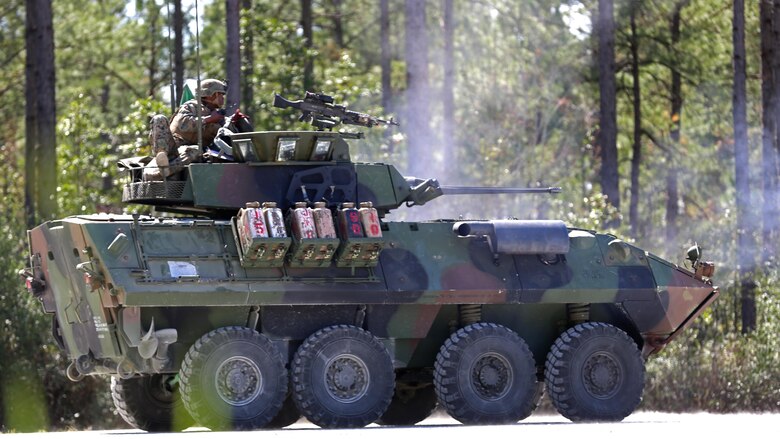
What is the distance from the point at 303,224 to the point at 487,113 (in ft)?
89.2

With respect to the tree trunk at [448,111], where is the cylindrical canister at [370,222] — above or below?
below

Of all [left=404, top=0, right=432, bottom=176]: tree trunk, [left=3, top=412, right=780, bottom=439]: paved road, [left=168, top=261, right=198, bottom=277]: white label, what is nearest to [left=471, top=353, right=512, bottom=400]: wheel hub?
[left=3, top=412, right=780, bottom=439]: paved road

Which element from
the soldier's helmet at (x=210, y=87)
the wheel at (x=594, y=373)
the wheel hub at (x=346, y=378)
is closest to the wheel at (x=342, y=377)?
the wheel hub at (x=346, y=378)

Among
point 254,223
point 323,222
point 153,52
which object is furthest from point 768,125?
point 153,52

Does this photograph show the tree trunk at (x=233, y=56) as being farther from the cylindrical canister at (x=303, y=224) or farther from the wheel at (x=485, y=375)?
the cylindrical canister at (x=303, y=224)

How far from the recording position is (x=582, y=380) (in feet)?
63.8

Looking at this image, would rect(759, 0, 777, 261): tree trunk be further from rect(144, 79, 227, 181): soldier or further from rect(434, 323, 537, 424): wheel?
rect(144, 79, 227, 181): soldier

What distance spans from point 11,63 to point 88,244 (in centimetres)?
2620

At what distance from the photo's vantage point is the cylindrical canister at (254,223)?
57.6 feet

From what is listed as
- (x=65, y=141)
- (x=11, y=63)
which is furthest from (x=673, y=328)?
A: (x=11, y=63)

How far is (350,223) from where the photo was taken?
59.5 feet

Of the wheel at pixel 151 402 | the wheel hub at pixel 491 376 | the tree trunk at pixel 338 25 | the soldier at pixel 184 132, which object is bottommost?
the wheel at pixel 151 402

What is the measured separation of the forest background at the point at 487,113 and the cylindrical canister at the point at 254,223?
874 centimetres

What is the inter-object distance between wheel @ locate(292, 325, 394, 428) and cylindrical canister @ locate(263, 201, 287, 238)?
1.33 metres
